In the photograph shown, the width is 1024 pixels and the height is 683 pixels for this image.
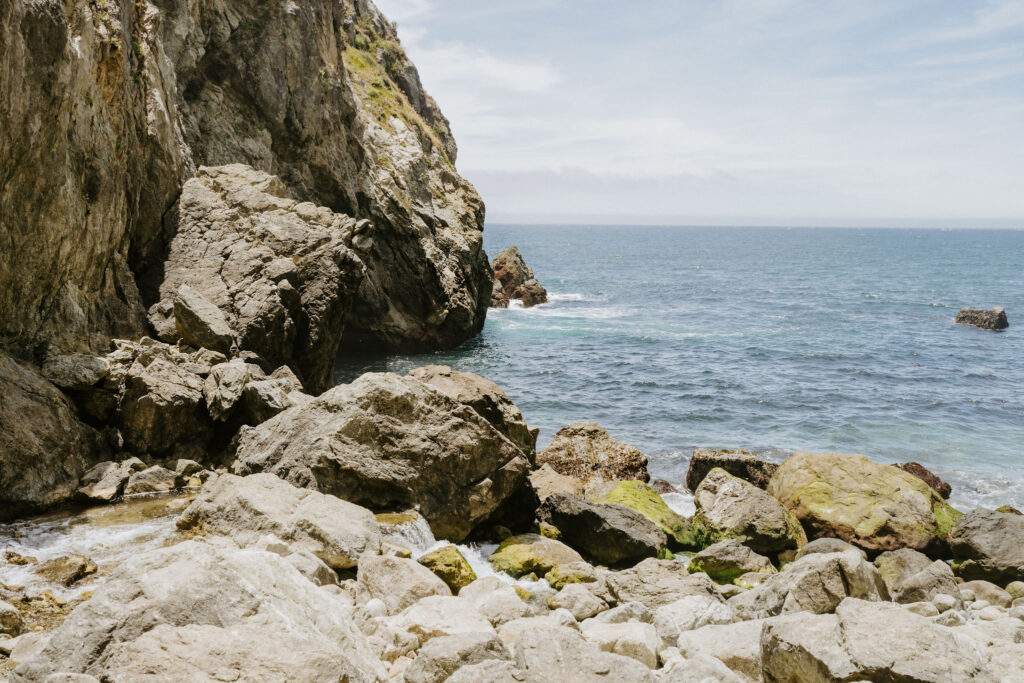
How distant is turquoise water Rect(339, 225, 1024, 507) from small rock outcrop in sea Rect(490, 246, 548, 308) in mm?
2411

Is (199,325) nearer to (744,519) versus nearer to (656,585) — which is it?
(656,585)

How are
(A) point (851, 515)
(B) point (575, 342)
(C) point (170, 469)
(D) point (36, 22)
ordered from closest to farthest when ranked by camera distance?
(D) point (36, 22), (C) point (170, 469), (A) point (851, 515), (B) point (575, 342)

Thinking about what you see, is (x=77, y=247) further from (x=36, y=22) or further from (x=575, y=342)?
(x=575, y=342)

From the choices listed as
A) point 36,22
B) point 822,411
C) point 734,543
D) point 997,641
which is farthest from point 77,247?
point 822,411

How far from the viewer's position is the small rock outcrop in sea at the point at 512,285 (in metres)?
Answer: 74.5

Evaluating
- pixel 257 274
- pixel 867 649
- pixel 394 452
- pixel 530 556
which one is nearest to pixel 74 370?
pixel 394 452

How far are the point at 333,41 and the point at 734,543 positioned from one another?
39.3m

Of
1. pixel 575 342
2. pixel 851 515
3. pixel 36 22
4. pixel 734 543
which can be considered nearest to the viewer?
pixel 36 22

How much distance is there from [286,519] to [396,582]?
8.27 ft

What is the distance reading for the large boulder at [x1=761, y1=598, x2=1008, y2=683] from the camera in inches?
303

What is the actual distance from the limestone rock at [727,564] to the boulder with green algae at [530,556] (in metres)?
3.37

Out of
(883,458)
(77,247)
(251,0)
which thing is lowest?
(883,458)

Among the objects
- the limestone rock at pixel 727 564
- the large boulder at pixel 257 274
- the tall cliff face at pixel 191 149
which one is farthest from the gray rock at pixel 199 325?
the limestone rock at pixel 727 564

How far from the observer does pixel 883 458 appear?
95.8 ft
